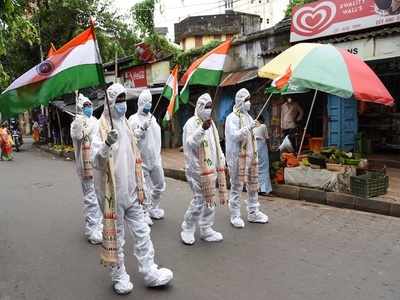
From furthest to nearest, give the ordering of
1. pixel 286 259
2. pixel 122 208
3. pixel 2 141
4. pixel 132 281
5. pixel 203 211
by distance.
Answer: pixel 2 141, pixel 203 211, pixel 286 259, pixel 132 281, pixel 122 208

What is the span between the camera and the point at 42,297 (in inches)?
153

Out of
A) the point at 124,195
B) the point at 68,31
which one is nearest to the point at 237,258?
the point at 124,195

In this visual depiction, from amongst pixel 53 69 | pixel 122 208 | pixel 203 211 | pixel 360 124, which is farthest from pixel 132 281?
pixel 360 124

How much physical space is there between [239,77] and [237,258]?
8.56 metres

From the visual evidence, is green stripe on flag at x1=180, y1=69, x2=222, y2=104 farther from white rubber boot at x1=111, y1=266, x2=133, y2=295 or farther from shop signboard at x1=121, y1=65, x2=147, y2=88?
shop signboard at x1=121, y1=65, x2=147, y2=88

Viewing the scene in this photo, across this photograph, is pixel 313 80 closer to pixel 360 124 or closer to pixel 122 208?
pixel 122 208

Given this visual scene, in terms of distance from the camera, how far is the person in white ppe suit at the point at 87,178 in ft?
17.6

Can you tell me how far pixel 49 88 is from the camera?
Result: 3996mm

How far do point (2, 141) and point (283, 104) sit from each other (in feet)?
36.0

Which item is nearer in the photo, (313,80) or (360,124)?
(313,80)

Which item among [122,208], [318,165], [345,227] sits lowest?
[345,227]

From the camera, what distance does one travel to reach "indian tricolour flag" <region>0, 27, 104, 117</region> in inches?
152

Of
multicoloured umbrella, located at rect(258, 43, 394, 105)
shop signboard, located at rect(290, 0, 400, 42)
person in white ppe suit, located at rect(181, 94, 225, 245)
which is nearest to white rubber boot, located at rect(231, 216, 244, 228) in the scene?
person in white ppe suit, located at rect(181, 94, 225, 245)

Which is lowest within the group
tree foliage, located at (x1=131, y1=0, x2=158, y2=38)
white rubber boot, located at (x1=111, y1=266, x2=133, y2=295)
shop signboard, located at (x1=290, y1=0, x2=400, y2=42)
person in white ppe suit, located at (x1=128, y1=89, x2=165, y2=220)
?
white rubber boot, located at (x1=111, y1=266, x2=133, y2=295)
